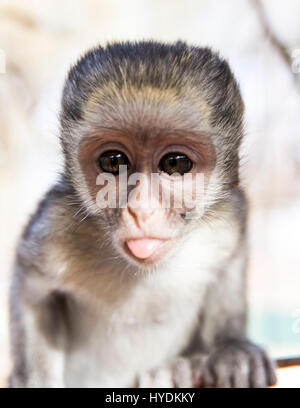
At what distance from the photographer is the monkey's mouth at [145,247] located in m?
1.06

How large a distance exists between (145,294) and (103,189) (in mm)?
370

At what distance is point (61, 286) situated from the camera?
1353 mm

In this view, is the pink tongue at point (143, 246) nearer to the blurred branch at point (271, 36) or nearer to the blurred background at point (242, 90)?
the blurred background at point (242, 90)

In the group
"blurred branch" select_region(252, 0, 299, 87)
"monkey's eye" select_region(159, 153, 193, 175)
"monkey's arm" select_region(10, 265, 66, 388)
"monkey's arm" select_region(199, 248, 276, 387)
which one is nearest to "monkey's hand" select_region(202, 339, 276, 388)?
"monkey's arm" select_region(199, 248, 276, 387)

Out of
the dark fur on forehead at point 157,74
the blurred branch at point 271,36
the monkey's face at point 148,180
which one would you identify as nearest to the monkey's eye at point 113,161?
the monkey's face at point 148,180

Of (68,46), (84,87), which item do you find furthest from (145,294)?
(68,46)

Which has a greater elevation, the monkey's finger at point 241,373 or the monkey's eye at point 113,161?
the monkey's eye at point 113,161

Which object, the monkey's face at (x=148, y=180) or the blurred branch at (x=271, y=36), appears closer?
the monkey's face at (x=148, y=180)

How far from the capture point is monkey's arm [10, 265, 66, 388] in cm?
138

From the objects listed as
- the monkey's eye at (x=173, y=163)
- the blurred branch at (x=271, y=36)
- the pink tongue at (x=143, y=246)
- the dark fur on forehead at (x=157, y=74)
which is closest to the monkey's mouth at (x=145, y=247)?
the pink tongue at (x=143, y=246)

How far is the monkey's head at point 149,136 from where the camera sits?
1062 mm

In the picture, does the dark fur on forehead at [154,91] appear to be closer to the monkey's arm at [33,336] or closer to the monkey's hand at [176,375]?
the monkey's arm at [33,336]

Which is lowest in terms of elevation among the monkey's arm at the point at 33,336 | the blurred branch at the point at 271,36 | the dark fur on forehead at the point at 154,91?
the monkey's arm at the point at 33,336

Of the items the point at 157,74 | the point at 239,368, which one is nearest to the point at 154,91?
the point at 157,74
